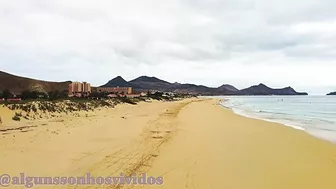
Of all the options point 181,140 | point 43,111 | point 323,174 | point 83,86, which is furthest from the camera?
point 83,86

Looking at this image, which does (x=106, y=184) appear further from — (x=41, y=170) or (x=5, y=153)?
(x=5, y=153)

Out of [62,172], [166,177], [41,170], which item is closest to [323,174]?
[166,177]

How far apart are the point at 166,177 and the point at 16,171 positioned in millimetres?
2885

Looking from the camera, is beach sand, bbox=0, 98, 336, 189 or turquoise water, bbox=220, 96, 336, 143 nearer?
beach sand, bbox=0, 98, 336, 189

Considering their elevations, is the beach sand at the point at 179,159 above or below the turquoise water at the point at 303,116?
above

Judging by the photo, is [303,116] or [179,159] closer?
[179,159]

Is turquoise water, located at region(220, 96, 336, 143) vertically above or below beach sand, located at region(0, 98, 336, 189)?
below

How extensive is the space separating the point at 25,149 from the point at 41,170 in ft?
6.40

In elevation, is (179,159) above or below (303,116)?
above

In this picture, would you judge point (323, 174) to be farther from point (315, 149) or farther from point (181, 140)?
point (181, 140)

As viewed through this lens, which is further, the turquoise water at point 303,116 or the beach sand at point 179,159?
the turquoise water at point 303,116

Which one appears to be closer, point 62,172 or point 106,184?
point 106,184

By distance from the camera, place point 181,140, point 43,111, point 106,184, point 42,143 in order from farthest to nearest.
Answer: point 43,111
point 181,140
point 42,143
point 106,184

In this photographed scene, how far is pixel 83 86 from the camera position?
9050cm
